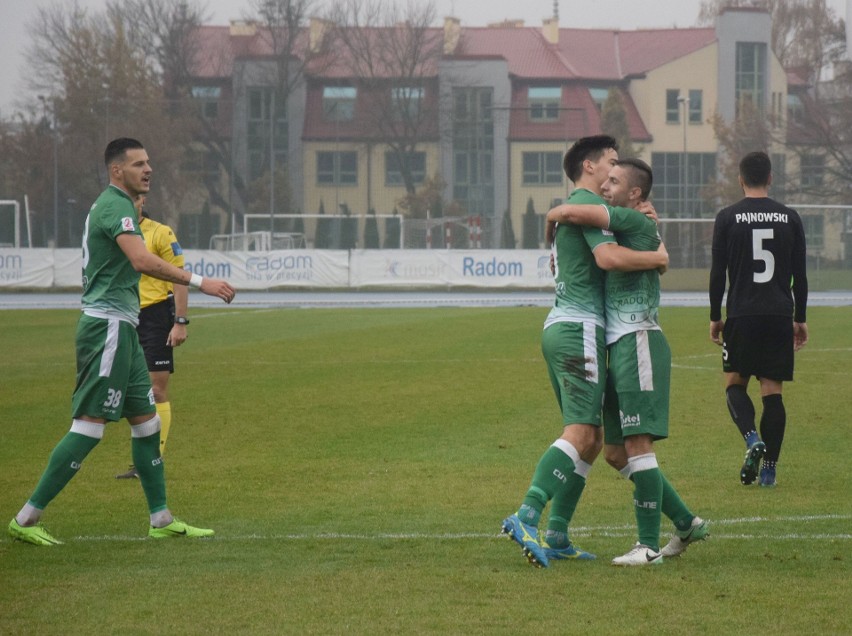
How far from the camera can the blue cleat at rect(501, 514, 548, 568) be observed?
19.1 ft

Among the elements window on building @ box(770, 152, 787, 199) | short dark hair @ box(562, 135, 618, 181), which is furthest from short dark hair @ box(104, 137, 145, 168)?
window on building @ box(770, 152, 787, 199)

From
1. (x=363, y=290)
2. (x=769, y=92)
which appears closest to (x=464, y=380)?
(x=363, y=290)

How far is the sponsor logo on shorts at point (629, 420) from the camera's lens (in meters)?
5.95

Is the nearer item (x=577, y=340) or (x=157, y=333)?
(x=577, y=340)

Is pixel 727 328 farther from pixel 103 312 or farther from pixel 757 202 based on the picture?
pixel 103 312

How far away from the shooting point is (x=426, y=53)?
180 feet

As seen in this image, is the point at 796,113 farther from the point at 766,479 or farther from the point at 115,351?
the point at 115,351

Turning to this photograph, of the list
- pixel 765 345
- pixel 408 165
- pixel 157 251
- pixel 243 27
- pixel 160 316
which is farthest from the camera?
pixel 243 27

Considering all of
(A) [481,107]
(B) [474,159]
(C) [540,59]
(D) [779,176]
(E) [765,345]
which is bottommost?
(E) [765,345]

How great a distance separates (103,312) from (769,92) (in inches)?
2351

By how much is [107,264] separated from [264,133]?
4266cm

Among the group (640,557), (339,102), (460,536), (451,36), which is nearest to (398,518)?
(460,536)

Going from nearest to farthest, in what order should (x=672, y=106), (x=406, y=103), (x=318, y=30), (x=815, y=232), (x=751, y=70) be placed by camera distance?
(x=815, y=232) < (x=406, y=103) < (x=318, y=30) < (x=672, y=106) < (x=751, y=70)

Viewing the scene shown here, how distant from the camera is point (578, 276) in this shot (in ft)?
19.6
